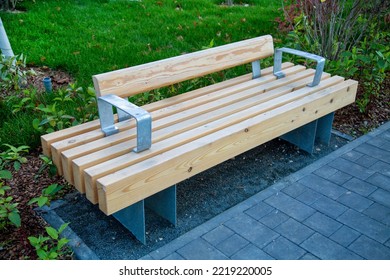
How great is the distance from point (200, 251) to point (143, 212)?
0.42m

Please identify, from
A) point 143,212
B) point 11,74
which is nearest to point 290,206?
point 143,212

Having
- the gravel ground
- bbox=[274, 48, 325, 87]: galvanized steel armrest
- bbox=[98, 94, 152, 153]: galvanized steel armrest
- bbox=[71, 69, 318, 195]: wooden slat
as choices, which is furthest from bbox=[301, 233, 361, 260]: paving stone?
bbox=[274, 48, 325, 87]: galvanized steel armrest

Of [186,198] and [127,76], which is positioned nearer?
[127,76]

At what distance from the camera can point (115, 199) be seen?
2.55 meters

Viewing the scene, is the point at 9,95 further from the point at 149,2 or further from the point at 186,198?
the point at 149,2

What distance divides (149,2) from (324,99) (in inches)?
186

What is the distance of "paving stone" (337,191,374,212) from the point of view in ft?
10.9

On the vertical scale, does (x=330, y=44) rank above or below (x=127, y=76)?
below

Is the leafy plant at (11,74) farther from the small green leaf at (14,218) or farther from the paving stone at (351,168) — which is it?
the paving stone at (351,168)

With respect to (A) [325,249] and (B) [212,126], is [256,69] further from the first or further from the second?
(A) [325,249]

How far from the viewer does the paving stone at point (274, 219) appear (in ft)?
10.3

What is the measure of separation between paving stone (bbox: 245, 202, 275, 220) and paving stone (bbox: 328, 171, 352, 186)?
65cm

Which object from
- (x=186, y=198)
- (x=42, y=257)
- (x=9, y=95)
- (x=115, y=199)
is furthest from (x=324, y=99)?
(x=9, y=95)

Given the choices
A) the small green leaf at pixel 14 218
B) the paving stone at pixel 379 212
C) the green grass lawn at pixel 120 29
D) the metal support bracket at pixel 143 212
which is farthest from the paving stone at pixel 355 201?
the green grass lawn at pixel 120 29
